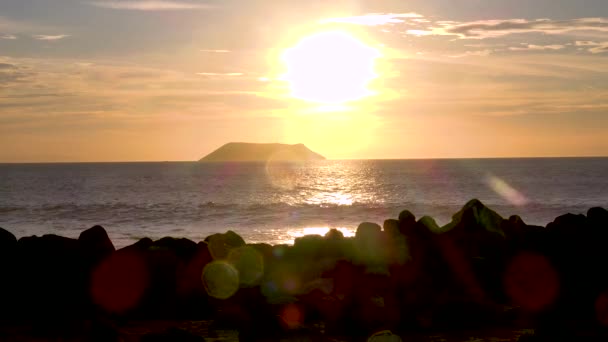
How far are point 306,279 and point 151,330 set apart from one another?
2204 mm

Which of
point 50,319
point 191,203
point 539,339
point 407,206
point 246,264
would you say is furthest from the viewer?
point 191,203

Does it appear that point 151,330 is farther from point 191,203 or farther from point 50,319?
point 191,203

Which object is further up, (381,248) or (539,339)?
(381,248)

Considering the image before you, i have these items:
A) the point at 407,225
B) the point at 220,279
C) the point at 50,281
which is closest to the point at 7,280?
the point at 50,281

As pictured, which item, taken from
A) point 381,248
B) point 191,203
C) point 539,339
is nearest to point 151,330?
point 381,248

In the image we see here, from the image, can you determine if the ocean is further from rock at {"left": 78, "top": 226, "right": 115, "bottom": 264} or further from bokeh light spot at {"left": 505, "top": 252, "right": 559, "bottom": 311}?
bokeh light spot at {"left": 505, "top": 252, "right": 559, "bottom": 311}

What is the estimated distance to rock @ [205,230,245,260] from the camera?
426 inches

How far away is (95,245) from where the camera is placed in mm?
10680

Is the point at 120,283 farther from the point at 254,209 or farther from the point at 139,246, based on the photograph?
the point at 254,209

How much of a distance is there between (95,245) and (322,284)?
11.2 feet

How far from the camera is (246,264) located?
9.98m

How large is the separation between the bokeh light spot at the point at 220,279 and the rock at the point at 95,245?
1.53 metres

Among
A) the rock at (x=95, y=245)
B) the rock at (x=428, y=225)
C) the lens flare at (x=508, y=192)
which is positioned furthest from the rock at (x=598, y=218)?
the lens flare at (x=508, y=192)

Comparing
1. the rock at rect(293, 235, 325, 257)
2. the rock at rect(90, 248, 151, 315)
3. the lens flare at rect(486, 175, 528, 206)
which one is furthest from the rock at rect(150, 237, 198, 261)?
the lens flare at rect(486, 175, 528, 206)
